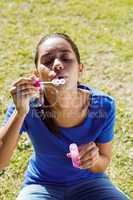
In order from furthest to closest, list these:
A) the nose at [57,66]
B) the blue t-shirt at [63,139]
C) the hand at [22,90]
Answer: the blue t-shirt at [63,139] → the nose at [57,66] → the hand at [22,90]

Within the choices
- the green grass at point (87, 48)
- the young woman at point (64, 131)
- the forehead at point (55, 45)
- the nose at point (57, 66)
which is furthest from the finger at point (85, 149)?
the green grass at point (87, 48)

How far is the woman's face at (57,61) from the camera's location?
8.55 ft

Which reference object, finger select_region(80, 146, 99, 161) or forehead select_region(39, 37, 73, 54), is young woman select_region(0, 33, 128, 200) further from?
finger select_region(80, 146, 99, 161)

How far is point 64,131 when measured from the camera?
280 centimetres

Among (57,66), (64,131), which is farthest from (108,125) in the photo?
(57,66)

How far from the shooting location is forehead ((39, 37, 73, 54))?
2.70 metres

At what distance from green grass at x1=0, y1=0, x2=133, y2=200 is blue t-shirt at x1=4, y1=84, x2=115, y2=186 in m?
0.76

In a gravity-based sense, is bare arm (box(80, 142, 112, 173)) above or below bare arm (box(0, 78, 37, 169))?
below

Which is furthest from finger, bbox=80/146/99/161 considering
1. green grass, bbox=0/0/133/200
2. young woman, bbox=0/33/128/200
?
green grass, bbox=0/0/133/200

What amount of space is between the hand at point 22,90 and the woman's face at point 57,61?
23cm

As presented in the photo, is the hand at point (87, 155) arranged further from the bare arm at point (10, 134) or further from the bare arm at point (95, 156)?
the bare arm at point (10, 134)

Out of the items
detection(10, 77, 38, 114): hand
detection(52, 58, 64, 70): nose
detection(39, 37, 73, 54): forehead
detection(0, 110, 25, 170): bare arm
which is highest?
detection(39, 37, 73, 54): forehead

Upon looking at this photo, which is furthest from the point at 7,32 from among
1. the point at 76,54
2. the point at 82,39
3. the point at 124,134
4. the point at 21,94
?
the point at 21,94

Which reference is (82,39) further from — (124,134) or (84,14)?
(124,134)
